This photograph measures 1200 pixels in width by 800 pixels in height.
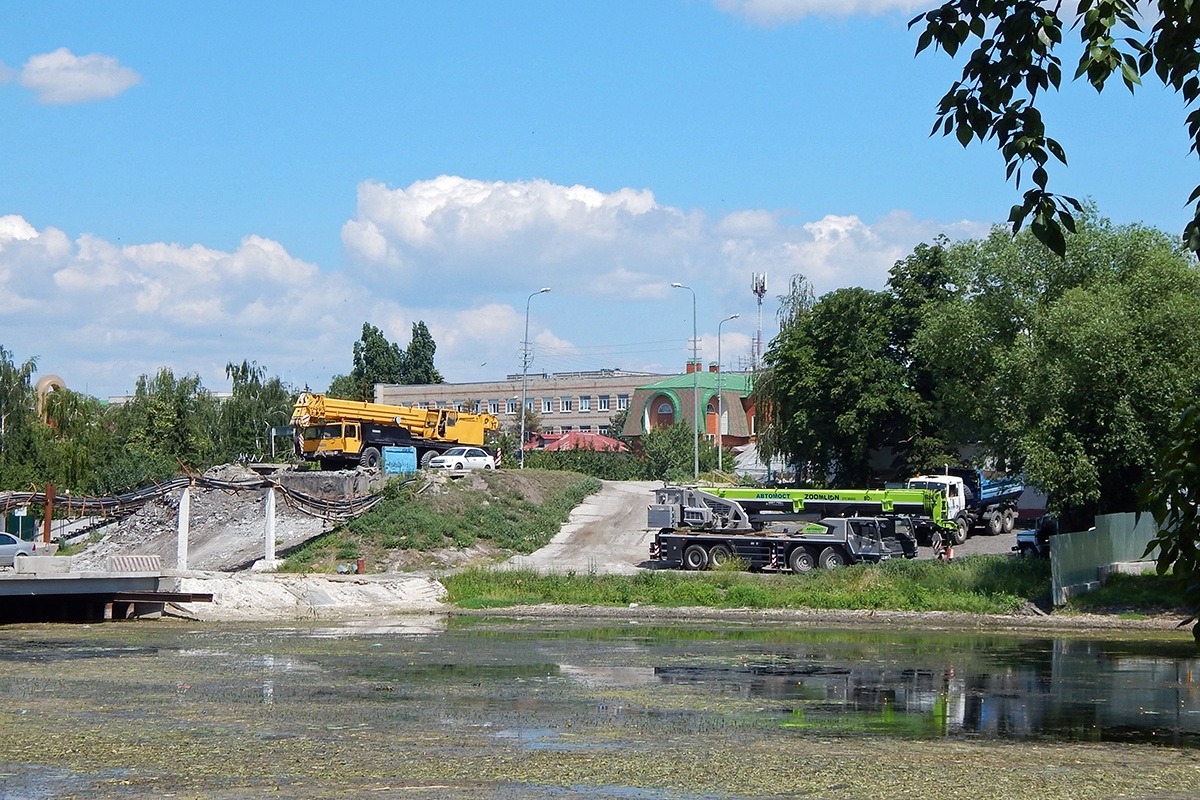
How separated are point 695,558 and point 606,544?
28.2 ft

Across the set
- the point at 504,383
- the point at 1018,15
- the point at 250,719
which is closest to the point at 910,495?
the point at 250,719

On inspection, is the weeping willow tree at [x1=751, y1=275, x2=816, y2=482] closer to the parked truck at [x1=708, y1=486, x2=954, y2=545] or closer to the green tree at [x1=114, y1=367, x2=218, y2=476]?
the parked truck at [x1=708, y1=486, x2=954, y2=545]

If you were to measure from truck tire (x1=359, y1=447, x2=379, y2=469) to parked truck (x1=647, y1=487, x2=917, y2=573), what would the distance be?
18.7 meters

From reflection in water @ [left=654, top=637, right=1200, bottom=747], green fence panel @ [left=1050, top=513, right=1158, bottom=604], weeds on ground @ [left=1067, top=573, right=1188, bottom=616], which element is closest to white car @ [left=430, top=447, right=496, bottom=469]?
green fence panel @ [left=1050, top=513, right=1158, bottom=604]

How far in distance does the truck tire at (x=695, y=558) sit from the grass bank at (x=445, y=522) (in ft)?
30.3

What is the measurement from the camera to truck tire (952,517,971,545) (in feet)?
165

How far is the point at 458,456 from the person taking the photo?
65.1 metres

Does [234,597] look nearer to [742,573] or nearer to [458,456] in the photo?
[742,573]

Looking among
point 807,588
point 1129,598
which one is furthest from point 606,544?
point 1129,598

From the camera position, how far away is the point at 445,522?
5428 centimetres

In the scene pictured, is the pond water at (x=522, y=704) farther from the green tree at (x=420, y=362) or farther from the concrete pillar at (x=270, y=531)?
the green tree at (x=420, y=362)

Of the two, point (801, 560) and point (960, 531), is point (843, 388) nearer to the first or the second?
point (960, 531)

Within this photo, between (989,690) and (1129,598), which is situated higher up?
(1129,598)

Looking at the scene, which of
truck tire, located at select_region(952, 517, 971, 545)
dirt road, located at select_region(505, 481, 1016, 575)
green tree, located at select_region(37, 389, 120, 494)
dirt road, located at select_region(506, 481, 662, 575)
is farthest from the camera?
green tree, located at select_region(37, 389, 120, 494)
